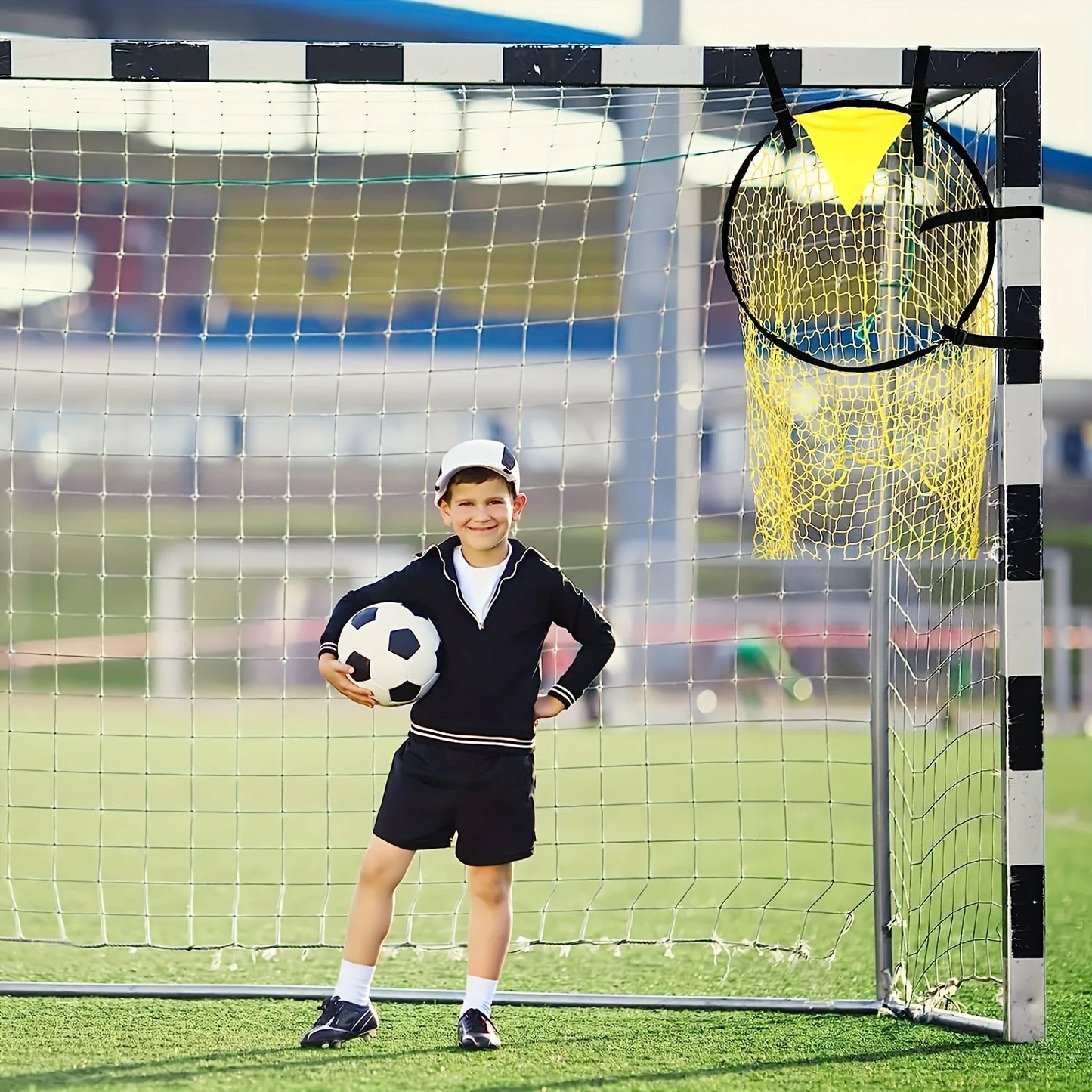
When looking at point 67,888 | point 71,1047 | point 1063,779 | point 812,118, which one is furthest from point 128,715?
point 812,118

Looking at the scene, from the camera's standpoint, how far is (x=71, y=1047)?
2754 millimetres

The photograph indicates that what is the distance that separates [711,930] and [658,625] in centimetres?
774

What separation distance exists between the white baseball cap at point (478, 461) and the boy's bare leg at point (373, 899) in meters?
0.72

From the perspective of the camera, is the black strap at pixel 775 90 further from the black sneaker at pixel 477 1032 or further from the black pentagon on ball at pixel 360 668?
the black sneaker at pixel 477 1032

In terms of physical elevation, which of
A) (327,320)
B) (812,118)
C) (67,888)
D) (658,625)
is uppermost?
(327,320)

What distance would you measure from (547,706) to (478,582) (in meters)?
0.29

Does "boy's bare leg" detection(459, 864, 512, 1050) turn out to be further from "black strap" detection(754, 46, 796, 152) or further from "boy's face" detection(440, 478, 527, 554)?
"black strap" detection(754, 46, 796, 152)

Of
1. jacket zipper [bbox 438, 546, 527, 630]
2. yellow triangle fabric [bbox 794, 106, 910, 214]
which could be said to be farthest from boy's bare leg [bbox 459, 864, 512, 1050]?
yellow triangle fabric [bbox 794, 106, 910, 214]

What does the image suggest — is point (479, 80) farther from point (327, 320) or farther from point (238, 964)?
point (327, 320)

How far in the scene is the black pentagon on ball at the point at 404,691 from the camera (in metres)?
2.71

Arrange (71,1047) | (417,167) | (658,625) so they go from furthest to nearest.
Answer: (417,167) < (658,625) < (71,1047)

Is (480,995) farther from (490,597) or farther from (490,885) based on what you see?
(490,597)

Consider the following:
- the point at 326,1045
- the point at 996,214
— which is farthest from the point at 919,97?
the point at 326,1045

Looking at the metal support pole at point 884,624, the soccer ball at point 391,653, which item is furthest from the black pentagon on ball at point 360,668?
the metal support pole at point 884,624
